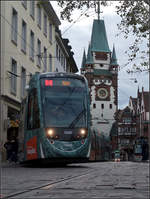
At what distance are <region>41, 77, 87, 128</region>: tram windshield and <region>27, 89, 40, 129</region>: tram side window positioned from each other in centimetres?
36

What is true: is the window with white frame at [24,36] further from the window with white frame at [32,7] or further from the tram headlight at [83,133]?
the tram headlight at [83,133]

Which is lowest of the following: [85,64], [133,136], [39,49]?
[133,136]

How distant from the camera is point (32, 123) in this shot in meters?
18.6

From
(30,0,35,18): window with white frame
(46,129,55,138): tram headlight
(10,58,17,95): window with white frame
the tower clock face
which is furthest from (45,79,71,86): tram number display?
the tower clock face

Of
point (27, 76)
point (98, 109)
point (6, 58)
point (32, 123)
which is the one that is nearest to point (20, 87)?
point (27, 76)

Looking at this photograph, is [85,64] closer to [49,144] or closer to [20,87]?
[20,87]

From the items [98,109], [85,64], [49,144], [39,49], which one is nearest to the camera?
[49,144]

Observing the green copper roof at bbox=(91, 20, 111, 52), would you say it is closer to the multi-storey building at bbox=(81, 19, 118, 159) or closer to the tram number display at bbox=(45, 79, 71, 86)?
the multi-storey building at bbox=(81, 19, 118, 159)

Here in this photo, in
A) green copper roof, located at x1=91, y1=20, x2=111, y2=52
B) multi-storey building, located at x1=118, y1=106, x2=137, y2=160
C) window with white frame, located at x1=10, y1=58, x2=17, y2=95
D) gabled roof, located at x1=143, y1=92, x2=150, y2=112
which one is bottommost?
multi-storey building, located at x1=118, y1=106, x2=137, y2=160

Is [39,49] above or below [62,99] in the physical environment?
above

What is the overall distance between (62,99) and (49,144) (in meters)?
1.74

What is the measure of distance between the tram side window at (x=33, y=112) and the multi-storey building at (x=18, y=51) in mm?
4422

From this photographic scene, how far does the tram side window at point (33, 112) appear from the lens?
18.2 meters

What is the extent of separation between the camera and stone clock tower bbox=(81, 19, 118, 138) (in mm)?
104562
